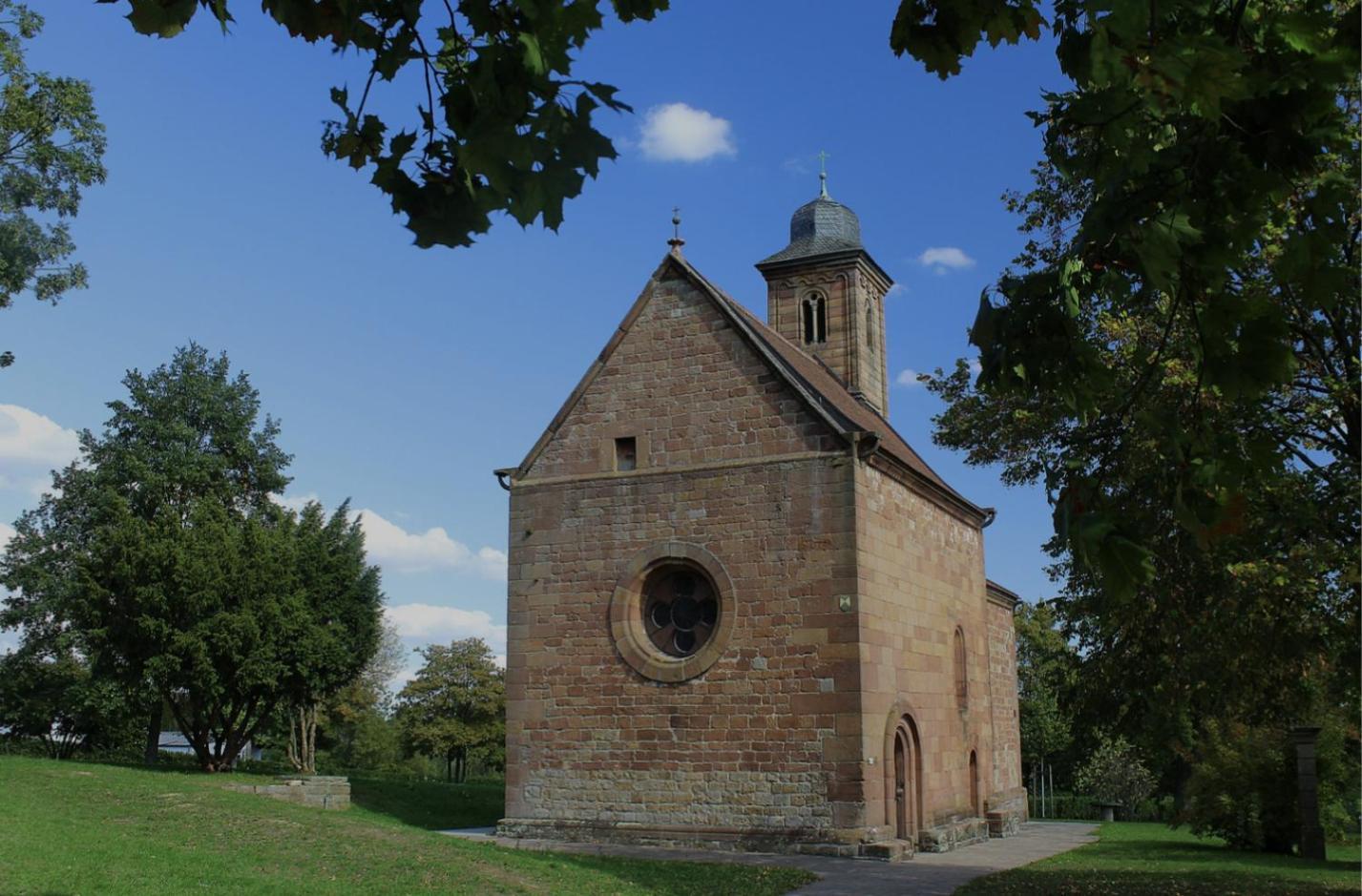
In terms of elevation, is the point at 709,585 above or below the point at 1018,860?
above

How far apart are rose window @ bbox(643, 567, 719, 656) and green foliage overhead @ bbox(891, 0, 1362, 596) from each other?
1380 centimetres

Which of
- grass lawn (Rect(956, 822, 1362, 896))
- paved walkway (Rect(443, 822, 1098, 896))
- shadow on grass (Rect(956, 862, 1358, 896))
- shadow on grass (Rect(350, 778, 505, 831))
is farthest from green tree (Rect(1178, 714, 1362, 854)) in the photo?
shadow on grass (Rect(350, 778, 505, 831))

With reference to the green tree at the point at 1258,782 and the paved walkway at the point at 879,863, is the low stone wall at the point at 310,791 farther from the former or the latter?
the green tree at the point at 1258,782

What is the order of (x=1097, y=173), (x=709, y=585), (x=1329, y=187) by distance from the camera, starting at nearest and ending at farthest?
(x=1329, y=187), (x=1097, y=173), (x=709, y=585)

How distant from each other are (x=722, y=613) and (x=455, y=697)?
2940 centimetres

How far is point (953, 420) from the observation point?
18.6m

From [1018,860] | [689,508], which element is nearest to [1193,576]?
[1018,860]

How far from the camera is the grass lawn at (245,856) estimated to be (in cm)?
1171

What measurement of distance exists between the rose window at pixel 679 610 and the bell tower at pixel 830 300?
8544 millimetres

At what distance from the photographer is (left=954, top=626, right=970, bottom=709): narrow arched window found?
2281cm

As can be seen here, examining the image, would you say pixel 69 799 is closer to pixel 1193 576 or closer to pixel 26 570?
pixel 1193 576

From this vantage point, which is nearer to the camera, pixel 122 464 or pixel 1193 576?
pixel 1193 576

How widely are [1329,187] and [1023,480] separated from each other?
44.4ft

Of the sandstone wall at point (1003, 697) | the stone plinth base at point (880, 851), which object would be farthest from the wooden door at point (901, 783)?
the sandstone wall at point (1003, 697)
